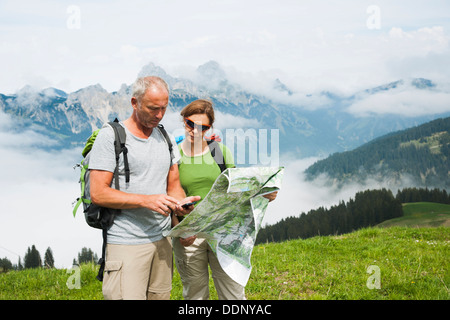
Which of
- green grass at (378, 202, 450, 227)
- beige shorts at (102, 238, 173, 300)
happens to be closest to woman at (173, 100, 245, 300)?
beige shorts at (102, 238, 173, 300)

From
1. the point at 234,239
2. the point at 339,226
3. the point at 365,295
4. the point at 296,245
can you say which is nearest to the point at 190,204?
the point at 234,239

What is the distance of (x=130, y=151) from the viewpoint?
376cm

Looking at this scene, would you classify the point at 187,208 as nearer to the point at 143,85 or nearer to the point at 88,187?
the point at 88,187

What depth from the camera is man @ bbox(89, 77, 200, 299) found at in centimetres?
361

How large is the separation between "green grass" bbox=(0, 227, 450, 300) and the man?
3.98m

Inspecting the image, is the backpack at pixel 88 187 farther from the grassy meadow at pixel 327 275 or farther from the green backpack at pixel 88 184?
the grassy meadow at pixel 327 275

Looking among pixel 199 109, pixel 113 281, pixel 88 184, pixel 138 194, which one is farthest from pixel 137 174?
pixel 199 109

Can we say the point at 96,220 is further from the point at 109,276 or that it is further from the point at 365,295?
the point at 365,295

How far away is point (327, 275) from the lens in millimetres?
8234

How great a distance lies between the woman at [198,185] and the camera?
4465 mm

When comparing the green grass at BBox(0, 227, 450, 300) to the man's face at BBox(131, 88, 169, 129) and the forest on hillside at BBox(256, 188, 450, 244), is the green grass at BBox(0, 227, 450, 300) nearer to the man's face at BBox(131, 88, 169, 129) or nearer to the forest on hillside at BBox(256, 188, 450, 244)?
the man's face at BBox(131, 88, 169, 129)

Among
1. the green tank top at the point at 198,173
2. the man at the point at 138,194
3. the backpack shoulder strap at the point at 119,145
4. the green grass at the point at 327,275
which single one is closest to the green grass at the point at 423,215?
the green grass at the point at 327,275

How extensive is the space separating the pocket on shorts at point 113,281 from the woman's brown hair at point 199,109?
1841 millimetres
